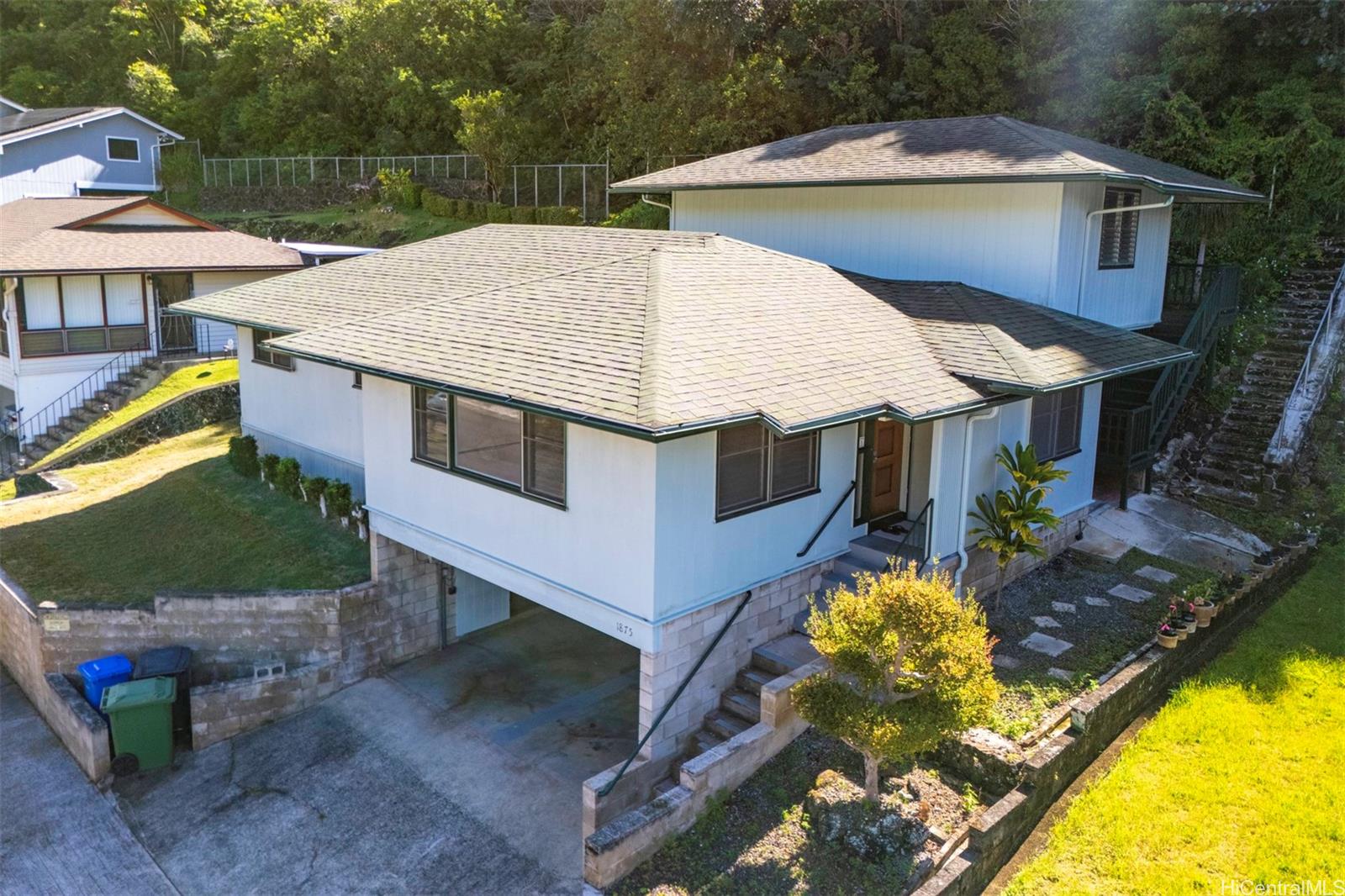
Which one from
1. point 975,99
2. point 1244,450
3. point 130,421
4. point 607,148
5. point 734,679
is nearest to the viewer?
point 734,679

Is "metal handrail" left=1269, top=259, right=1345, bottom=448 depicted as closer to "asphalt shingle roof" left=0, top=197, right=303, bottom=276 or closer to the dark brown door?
the dark brown door

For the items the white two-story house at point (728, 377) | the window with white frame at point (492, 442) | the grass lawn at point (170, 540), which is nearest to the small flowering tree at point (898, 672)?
the white two-story house at point (728, 377)

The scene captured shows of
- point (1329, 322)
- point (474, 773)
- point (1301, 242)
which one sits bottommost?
point (474, 773)

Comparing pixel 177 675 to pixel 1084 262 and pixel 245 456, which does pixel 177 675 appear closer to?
pixel 245 456

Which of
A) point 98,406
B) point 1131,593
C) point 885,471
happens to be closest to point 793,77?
point 885,471

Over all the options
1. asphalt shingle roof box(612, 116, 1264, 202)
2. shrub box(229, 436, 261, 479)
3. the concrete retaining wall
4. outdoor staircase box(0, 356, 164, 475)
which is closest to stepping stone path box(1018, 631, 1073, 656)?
the concrete retaining wall

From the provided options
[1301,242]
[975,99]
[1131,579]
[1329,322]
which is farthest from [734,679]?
[975,99]

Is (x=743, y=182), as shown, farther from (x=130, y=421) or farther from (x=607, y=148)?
(x=607, y=148)
